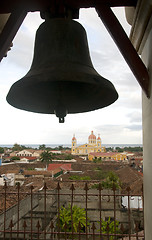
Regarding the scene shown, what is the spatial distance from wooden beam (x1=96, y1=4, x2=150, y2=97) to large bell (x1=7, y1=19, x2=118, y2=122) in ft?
0.68

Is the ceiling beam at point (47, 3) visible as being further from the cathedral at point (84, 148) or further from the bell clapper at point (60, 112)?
the cathedral at point (84, 148)

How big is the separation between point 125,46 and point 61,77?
0.51m

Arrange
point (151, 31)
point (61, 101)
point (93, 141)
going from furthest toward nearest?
point (93, 141)
point (61, 101)
point (151, 31)

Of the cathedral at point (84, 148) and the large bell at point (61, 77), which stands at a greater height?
the large bell at point (61, 77)

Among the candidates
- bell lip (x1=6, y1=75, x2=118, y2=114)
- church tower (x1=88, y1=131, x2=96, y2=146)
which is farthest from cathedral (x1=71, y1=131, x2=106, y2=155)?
bell lip (x1=6, y1=75, x2=118, y2=114)

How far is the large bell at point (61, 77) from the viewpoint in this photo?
1432 millimetres

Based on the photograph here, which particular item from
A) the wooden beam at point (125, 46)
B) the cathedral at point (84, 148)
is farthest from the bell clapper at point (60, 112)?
the cathedral at point (84, 148)

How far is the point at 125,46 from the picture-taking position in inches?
59.1

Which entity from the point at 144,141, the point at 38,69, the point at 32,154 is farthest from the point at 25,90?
the point at 32,154

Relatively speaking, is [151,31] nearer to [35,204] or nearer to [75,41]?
[75,41]

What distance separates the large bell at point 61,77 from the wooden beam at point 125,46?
0.21 m

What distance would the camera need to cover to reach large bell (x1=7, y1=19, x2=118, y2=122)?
1.43 metres

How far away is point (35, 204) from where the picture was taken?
1146 centimetres

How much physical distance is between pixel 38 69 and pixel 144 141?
949 mm
